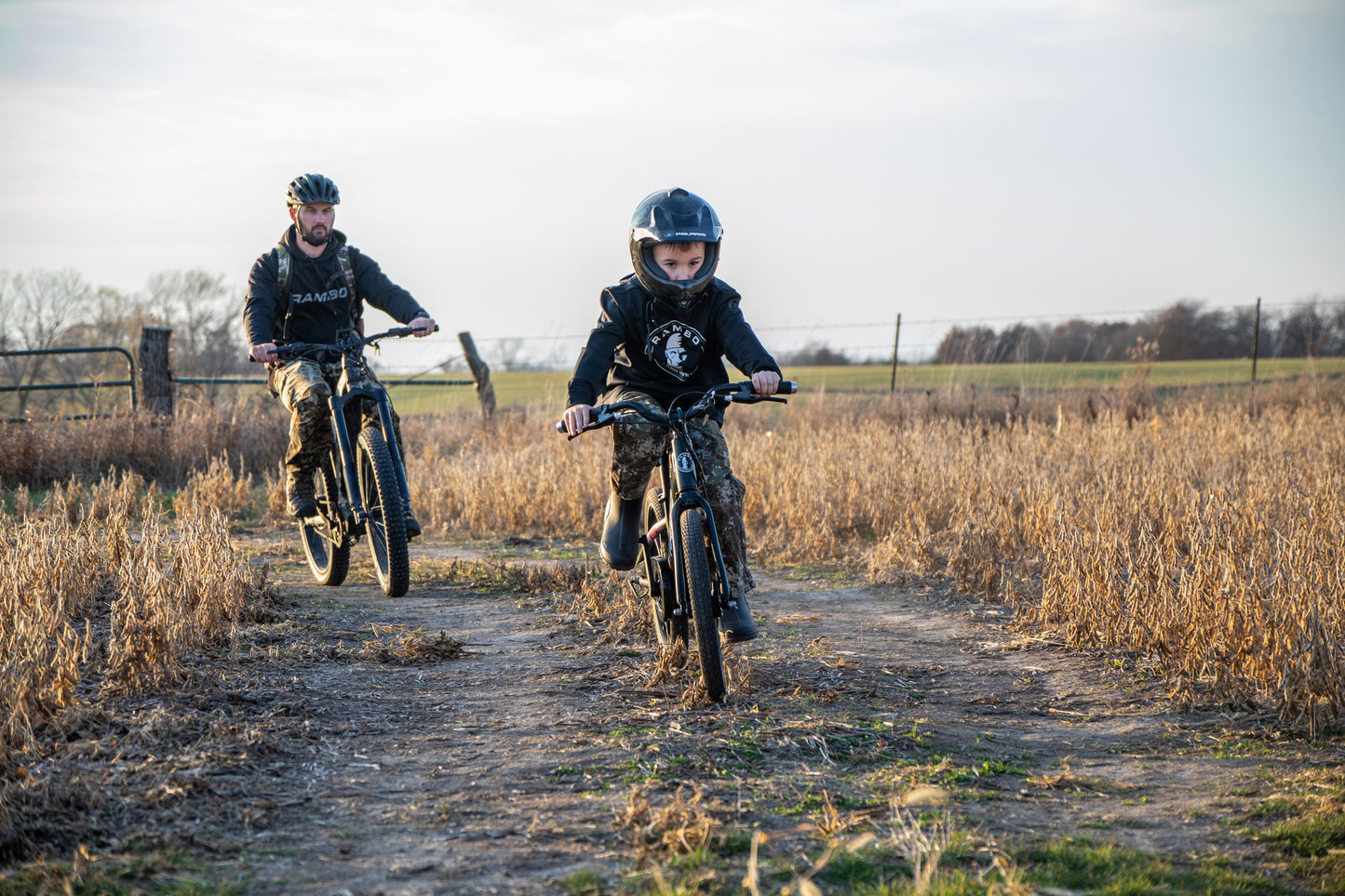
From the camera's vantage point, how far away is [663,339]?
464cm

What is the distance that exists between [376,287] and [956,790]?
5.06m

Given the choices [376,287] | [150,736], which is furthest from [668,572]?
[376,287]

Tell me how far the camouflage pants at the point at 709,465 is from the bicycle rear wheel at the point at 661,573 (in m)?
0.16

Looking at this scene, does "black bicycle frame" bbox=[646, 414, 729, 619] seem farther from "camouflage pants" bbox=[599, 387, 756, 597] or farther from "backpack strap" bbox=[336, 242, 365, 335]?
"backpack strap" bbox=[336, 242, 365, 335]

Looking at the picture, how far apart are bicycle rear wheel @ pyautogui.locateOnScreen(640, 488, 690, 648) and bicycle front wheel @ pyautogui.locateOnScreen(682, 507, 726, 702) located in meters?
0.27

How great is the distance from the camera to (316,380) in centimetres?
667

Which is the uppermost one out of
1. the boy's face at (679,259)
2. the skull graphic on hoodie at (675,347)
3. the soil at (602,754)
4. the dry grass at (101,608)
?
the boy's face at (679,259)

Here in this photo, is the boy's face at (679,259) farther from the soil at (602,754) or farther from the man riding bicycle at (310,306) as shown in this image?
the man riding bicycle at (310,306)

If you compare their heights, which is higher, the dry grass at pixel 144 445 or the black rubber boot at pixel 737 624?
the dry grass at pixel 144 445

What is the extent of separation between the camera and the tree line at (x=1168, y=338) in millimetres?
21172

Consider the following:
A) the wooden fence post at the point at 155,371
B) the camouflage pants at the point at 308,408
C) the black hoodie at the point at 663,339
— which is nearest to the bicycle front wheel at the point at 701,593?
the black hoodie at the point at 663,339

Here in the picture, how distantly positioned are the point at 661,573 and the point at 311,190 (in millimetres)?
3782

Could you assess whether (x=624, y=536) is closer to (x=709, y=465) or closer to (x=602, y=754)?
(x=709, y=465)

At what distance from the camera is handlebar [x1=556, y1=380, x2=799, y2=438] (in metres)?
4.18
